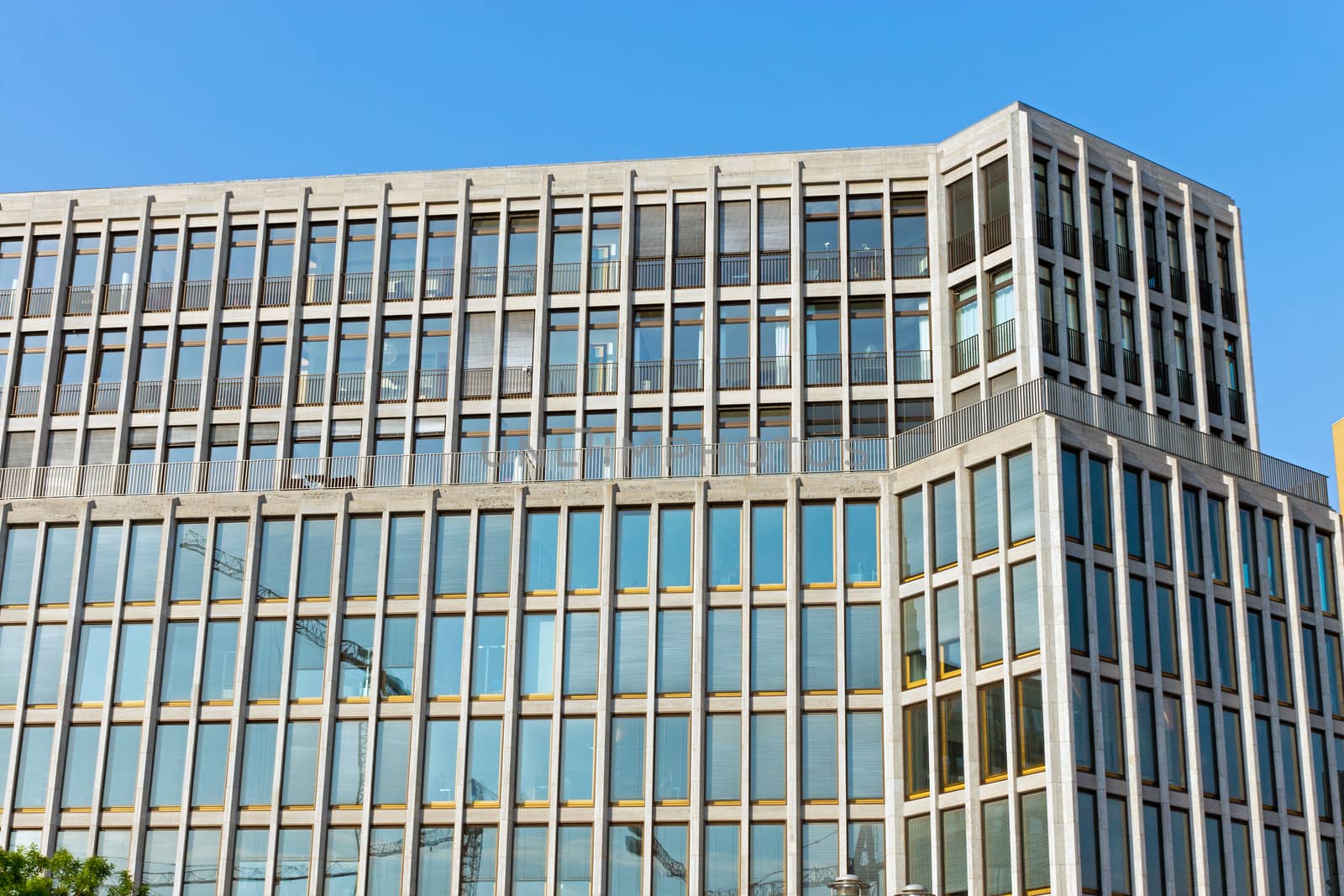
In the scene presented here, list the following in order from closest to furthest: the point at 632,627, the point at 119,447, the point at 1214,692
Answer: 1. the point at 1214,692
2. the point at 632,627
3. the point at 119,447

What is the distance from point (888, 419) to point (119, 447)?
25915 mm

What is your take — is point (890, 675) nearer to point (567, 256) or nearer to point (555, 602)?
point (555, 602)

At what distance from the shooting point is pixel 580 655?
187ft

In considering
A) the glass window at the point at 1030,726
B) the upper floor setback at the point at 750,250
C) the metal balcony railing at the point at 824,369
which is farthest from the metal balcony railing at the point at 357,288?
the glass window at the point at 1030,726

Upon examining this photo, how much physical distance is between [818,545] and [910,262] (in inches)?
429

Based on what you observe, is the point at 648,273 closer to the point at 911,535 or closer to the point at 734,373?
A: the point at 734,373

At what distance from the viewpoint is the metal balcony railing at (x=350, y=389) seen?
63.4m

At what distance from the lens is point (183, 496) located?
199 feet

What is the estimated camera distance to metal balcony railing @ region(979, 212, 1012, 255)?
60125 millimetres

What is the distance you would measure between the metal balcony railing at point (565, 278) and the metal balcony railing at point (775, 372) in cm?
701

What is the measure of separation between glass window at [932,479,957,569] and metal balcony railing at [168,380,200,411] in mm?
25539

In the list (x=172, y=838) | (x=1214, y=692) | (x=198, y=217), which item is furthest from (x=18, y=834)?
(x=1214, y=692)

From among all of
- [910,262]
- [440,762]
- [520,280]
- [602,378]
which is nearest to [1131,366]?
[910,262]

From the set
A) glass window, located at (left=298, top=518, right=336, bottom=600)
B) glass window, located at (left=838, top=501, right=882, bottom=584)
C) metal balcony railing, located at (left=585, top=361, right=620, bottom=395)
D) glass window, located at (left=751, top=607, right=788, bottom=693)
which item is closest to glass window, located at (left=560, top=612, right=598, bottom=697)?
glass window, located at (left=751, top=607, right=788, bottom=693)
